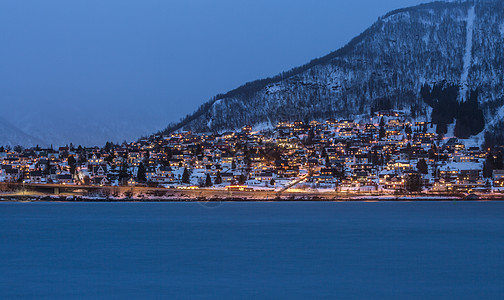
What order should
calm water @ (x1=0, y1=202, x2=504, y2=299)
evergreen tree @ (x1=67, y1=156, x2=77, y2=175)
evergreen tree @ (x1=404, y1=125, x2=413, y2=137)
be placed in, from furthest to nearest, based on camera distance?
evergreen tree @ (x1=404, y1=125, x2=413, y2=137) → evergreen tree @ (x1=67, y1=156, x2=77, y2=175) → calm water @ (x1=0, y1=202, x2=504, y2=299)

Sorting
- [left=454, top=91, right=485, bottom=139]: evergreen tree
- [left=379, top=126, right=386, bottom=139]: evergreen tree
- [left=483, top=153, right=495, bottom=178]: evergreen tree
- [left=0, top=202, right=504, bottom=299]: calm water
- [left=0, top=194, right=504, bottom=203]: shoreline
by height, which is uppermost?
[left=454, top=91, right=485, bottom=139]: evergreen tree

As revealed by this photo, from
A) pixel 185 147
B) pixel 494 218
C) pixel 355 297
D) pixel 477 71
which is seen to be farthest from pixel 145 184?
pixel 477 71

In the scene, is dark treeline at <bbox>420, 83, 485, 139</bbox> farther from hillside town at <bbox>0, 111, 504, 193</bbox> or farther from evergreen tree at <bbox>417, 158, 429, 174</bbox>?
evergreen tree at <bbox>417, 158, 429, 174</bbox>

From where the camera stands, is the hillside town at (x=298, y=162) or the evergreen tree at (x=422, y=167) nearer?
the hillside town at (x=298, y=162)

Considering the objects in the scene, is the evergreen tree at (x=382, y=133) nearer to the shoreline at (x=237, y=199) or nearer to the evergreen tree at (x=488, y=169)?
the evergreen tree at (x=488, y=169)

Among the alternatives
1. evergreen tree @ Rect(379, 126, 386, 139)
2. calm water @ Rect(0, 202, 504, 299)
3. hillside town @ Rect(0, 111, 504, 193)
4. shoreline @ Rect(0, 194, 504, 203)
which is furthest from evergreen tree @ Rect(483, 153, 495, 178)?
calm water @ Rect(0, 202, 504, 299)

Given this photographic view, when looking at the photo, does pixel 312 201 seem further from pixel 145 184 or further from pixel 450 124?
pixel 450 124

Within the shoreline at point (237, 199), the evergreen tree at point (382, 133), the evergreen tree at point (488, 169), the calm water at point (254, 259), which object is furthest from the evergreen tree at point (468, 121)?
the calm water at point (254, 259)
